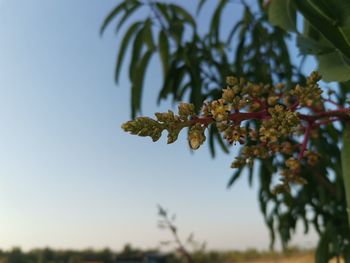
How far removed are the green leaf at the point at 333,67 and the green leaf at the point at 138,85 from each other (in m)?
0.92

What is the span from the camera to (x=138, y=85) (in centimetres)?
165

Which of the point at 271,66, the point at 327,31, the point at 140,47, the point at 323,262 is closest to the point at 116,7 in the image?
the point at 140,47

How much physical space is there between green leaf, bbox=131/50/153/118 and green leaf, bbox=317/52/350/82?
0.92m

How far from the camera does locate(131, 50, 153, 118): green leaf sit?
1.62 metres

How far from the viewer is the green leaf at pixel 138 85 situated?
1.62 meters

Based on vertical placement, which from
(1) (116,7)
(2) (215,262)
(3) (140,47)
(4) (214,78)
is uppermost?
(1) (116,7)

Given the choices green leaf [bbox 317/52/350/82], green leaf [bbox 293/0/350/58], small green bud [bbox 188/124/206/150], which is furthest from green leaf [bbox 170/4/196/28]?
small green bud [bbox 188/124/206/150]

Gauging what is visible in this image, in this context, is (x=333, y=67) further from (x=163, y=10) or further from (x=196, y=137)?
(x=163, y=10)

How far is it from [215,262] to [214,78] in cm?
477

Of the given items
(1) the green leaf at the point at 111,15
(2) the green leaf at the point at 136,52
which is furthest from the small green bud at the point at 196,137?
(1) the green leaf at the point at 111,15

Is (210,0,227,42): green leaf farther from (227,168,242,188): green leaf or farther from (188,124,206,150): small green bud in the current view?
(188,124,206,150): small green bud

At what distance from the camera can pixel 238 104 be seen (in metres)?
0.47

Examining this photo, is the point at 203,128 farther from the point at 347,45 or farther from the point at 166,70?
the point at 166,70

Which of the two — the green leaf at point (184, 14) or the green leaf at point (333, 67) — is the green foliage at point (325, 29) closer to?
the green leaf at point (333, 67)
